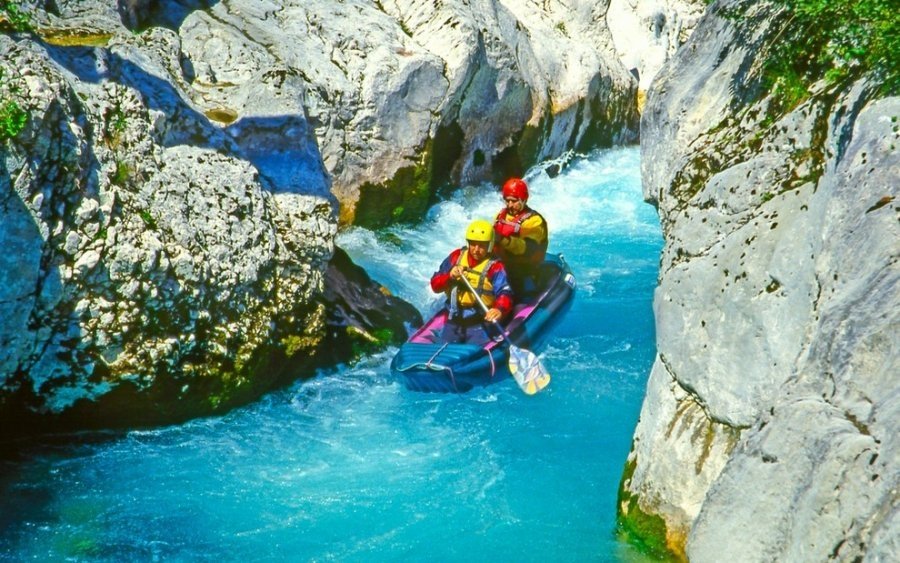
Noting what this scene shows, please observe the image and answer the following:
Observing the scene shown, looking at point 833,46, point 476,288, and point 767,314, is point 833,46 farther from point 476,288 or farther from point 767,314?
point 476,288

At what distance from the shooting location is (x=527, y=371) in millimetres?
9031

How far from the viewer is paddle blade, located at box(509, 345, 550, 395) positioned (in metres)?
8.98

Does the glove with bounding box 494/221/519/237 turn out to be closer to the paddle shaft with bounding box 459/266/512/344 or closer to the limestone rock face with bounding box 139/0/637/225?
the paddle shaft with bounding box 459/266/512/344

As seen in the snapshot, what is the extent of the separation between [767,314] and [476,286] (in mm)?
4452

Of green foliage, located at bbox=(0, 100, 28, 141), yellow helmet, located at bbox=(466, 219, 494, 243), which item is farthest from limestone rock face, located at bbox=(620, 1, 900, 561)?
green foliage, located at bbox=(0, 100, 28, 141)

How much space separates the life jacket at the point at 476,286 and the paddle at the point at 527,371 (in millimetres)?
629

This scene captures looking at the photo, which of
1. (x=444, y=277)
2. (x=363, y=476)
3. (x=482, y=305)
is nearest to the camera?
(x=363, y=476)

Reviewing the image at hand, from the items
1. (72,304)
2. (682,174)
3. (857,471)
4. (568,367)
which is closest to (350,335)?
(568,367)

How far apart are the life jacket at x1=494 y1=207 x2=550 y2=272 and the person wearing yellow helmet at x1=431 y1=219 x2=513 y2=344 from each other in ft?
2.30

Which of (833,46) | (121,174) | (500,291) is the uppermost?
(833,46)

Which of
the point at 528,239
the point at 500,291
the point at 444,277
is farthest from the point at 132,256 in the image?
the point at 528,239

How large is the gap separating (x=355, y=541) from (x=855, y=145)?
4.41 metres

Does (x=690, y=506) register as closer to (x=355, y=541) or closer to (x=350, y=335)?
(x=355, y=541)

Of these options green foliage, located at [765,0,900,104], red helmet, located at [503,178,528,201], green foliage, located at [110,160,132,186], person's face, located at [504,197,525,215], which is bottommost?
person's face, located at [504,197,525,215]
